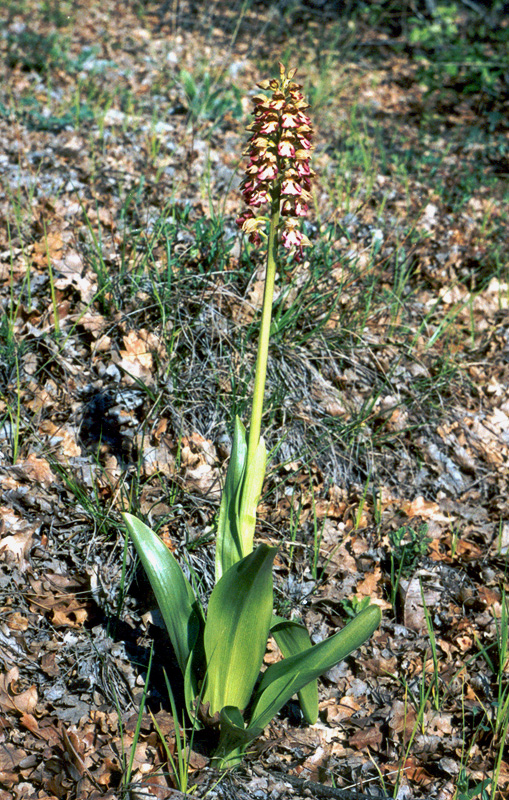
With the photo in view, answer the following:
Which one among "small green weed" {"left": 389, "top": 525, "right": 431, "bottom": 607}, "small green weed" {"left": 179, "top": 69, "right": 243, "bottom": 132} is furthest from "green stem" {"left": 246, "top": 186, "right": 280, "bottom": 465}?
"small green weed" {"left": 179, "top": 69, "right": 243, "bottom": 132}

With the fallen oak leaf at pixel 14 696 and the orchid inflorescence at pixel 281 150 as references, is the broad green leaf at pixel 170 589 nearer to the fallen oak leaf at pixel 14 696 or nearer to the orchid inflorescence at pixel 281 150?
the fallen oak leaf at pixel 14 696

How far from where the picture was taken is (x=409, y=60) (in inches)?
278

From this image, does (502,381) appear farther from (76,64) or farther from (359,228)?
(76,64)

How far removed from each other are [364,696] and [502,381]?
1992 mm

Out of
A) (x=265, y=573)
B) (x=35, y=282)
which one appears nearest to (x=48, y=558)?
(x=265, y=573)

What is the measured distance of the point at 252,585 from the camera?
1.47 metres

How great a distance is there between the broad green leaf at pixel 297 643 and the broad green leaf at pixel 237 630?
0.10 meters

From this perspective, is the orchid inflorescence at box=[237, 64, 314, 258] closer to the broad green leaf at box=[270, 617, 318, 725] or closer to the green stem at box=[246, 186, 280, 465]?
the green stem at box=[246, 186, 280, 465]

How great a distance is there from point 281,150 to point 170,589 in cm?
118

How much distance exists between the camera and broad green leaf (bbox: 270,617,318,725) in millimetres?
1693

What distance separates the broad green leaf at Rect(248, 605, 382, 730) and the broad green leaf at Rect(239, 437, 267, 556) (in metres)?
0.32

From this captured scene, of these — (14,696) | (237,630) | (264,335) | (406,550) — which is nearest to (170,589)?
(237,630)

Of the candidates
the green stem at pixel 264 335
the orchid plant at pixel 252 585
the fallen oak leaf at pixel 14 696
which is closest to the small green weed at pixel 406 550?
the orchid plant at pixel 252 585

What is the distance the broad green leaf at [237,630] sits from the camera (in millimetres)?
1464
